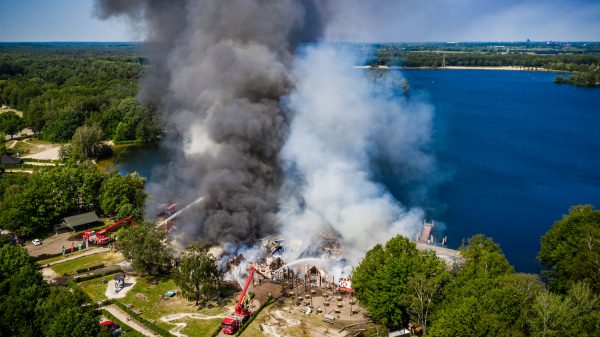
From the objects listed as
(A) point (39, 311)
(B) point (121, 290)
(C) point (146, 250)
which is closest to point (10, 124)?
(B) point (121, 290)

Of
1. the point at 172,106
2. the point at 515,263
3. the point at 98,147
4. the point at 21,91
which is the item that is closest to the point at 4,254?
the point at 172,106

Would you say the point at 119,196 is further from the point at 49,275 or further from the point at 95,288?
the point at 95,288

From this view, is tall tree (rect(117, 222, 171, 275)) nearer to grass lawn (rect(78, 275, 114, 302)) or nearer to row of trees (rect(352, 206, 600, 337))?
grass lawn (rect(78, 275, 114, 302))

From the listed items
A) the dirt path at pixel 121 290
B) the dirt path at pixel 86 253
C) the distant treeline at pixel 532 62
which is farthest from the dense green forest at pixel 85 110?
the distant treeline at pixel 532 62

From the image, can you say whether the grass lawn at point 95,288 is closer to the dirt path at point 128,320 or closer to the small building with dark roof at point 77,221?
the dirt path at point 128,320

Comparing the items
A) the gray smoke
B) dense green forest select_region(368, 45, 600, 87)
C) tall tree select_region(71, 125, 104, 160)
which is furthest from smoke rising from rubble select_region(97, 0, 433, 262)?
dense green forest select_region(368, 45, 600, 87)

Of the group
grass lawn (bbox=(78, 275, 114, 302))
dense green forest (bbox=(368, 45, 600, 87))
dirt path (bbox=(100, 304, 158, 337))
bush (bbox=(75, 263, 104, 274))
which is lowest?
dirt path (bbox=(100, 304, 158, 337))

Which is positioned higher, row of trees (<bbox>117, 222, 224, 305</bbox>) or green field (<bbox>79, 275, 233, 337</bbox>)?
row of trees (<bbox>117, 222, 224, 305</bbox>)
